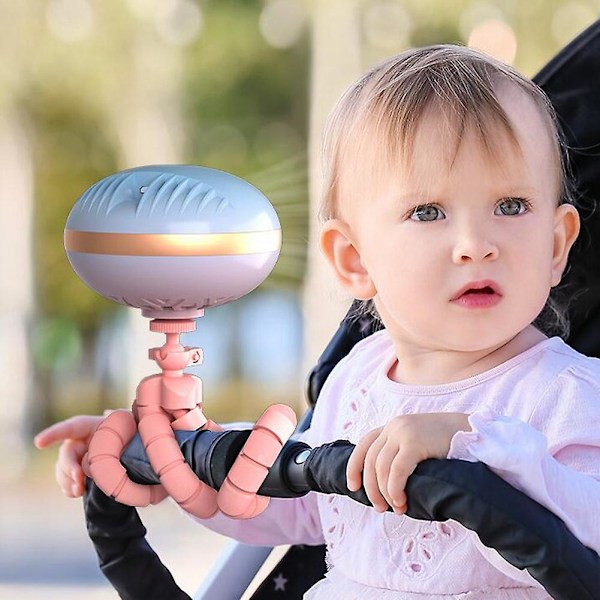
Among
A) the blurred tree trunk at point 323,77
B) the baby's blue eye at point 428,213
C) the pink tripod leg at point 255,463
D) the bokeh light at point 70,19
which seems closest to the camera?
the pink tripod leg at point 255,463

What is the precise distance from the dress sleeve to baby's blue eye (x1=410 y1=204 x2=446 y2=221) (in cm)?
15

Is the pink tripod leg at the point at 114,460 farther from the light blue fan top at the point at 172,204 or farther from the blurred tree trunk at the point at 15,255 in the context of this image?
the blurred tree trunk at the point at 15,255

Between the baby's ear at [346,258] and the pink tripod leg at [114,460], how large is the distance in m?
0.23

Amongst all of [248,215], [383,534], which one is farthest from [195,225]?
[383,534]

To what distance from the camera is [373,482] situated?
686 millimetres

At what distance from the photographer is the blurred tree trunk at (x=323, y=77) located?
4102mm

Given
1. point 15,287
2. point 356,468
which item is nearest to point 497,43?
point 356,468

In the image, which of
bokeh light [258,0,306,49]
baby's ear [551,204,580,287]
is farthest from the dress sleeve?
bokeh light [258,0,306,49]

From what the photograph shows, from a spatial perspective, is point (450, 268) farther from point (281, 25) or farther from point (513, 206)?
point (281, 25)

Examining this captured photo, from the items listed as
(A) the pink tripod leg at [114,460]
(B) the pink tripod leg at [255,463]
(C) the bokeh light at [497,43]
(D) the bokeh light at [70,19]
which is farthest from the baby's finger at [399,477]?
(D) the bokeh light at [70,19]

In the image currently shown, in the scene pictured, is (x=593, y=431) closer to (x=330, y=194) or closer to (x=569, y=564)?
(x=569, y=564)

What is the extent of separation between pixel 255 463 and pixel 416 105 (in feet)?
1.00

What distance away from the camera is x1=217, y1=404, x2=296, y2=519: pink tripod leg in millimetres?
792

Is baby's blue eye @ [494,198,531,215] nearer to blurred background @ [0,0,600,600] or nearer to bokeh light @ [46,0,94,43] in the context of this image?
blurred background @ [0,0,600,600]
